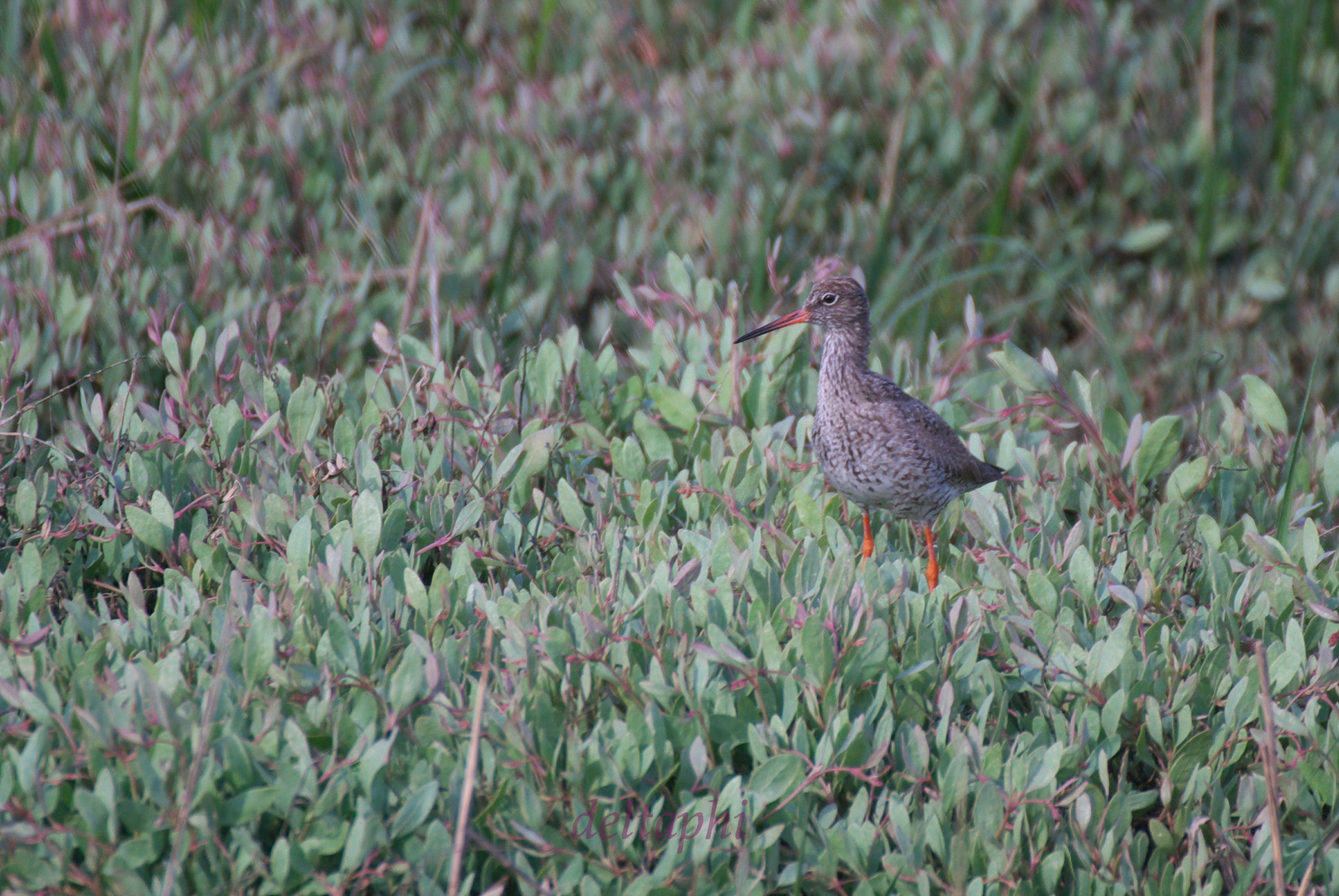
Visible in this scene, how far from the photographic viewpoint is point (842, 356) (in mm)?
3973

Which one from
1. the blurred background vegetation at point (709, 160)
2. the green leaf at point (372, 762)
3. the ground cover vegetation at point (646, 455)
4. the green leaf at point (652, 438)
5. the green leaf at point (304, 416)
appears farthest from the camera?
the blurred background vegetation at point (709, 160)

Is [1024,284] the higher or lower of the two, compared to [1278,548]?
lower

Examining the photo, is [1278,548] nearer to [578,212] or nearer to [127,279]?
[578,212]

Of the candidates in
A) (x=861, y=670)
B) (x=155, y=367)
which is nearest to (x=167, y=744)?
(x=861, y=670)

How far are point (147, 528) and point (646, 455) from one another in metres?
1.56

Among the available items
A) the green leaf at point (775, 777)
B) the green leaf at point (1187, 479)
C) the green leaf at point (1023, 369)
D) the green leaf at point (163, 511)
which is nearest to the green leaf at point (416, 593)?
the green leaf at point (163, 511)

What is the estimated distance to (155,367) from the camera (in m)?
4.55

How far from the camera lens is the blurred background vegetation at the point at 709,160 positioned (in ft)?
17.3

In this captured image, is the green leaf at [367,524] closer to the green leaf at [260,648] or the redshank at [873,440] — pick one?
the green leaf at [260,648]

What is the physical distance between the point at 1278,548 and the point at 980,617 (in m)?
0.91

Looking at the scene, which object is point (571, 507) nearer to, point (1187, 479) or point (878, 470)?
point (878, 470)

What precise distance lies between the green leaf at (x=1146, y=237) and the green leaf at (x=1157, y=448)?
2.93 metres

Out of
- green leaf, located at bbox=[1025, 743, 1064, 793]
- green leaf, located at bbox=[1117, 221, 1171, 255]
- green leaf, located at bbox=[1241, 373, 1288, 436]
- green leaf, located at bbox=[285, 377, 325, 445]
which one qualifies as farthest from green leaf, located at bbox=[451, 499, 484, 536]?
green leaf, located at bbox=[1117, 221, 1171, 255]

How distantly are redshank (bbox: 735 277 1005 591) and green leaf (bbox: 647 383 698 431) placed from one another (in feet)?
0.90
